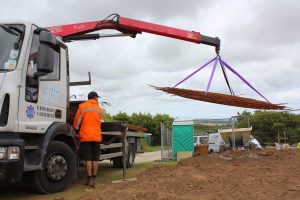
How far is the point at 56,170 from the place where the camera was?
24.9 ft

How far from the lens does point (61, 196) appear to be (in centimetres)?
734

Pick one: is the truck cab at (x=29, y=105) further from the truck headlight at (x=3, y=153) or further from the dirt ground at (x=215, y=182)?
the dirt ground at (x=215, y=182)

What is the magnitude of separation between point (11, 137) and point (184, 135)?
13.1 m

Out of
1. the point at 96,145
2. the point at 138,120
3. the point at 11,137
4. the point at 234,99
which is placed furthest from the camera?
the point at 138,120

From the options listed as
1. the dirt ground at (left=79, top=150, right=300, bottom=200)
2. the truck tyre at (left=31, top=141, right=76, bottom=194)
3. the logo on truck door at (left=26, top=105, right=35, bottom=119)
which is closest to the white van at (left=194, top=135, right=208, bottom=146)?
the dirt ground at (left=79, top=150, right=300, bottom=200)

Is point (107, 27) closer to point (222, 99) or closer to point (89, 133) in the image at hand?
point (89, 133)

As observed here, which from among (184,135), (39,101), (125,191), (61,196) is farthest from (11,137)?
(184,135)

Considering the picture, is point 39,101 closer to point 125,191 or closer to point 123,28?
point 125,191

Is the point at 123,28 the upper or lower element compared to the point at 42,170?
upper

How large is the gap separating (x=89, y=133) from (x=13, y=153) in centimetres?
220

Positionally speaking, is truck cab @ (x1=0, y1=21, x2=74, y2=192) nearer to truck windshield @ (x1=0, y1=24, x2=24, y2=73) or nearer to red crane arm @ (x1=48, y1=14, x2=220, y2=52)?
truck windshield @ (x1=0, y1=24, x2=24, y2=73)

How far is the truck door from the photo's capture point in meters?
6.89

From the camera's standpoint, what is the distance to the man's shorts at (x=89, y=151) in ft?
27.9

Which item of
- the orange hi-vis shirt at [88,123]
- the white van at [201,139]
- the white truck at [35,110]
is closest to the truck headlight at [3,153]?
the white truck at [35,110]
